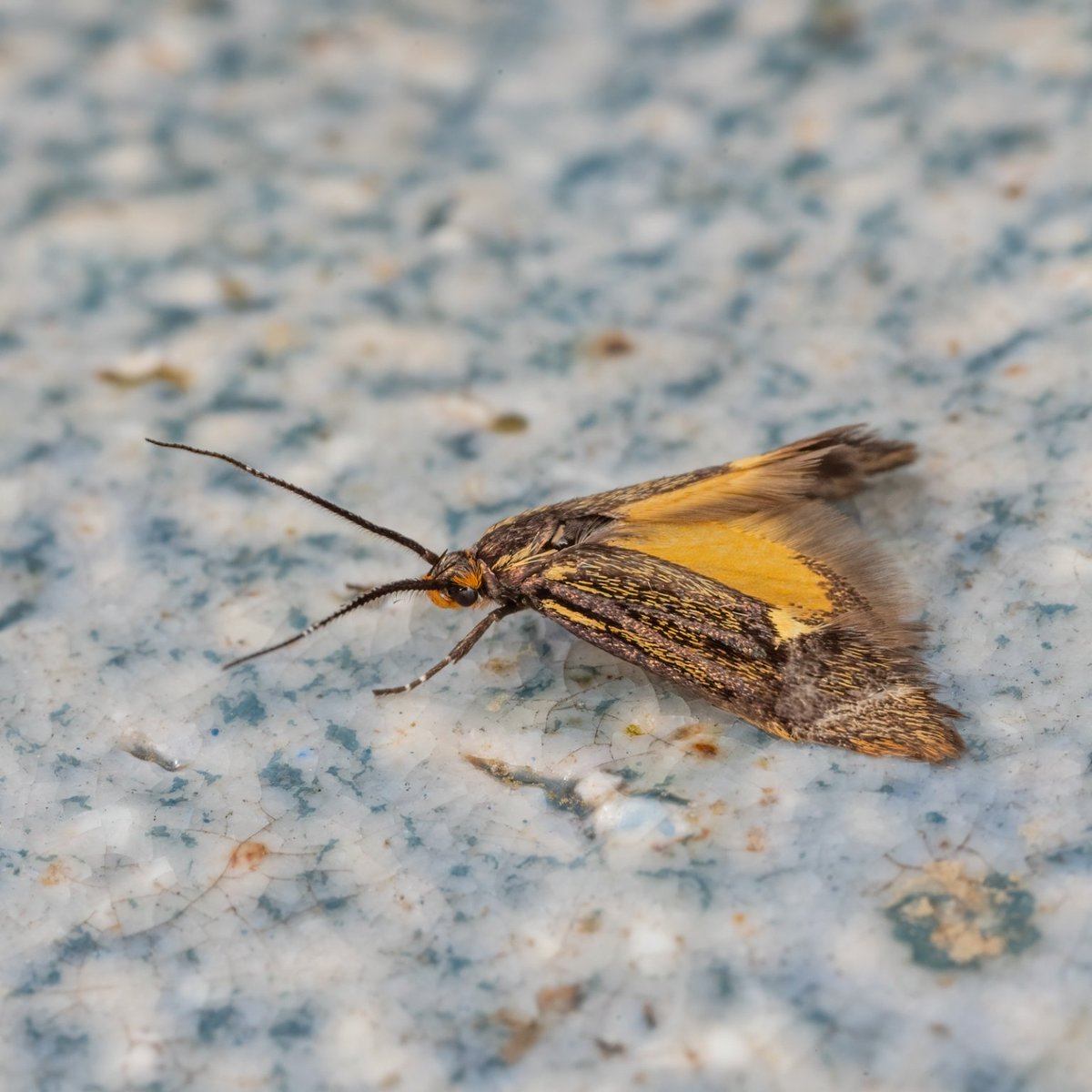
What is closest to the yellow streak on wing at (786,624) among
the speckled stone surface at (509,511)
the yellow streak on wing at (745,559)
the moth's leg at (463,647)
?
the yellow streak on wing at (745,559)

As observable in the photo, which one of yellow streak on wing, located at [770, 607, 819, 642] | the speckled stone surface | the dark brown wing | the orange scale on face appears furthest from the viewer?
the orange scale on face

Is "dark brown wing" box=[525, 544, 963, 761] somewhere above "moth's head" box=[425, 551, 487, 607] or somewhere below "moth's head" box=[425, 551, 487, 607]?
above

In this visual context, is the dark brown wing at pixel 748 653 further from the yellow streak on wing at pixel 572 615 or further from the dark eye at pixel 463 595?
the dark eye at pixel 463 595

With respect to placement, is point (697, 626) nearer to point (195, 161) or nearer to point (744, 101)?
point (744, 101)

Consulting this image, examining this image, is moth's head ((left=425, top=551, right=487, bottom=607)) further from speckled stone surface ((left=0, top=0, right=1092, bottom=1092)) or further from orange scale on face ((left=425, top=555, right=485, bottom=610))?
speckled stone surface ((left=0, top=0, right=1092, bottom=1092))

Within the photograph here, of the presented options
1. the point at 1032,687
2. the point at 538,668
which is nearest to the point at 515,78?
the point at 538,668

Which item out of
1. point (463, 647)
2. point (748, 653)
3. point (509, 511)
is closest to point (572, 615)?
point (463, 647)

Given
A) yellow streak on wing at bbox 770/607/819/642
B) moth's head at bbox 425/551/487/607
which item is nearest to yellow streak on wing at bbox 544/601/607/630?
moth's head at bbox 425/551/487/607
